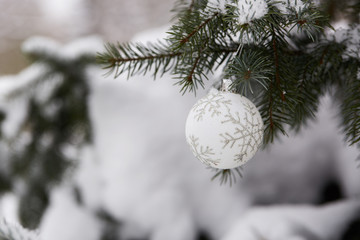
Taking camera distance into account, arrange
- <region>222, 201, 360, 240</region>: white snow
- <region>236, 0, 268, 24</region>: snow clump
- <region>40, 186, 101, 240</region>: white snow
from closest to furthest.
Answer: <region>236, 0, 268, 24</region>: snow clump → <region>222, 201, 360, 240</region>: white snow → <region>40, 186, 101, 240</region>: white snow

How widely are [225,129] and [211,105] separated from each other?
0.10 ft

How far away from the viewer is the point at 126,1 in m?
2.34

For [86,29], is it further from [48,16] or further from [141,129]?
[141,129]

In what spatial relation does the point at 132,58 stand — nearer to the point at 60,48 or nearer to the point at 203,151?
the point at 203,151

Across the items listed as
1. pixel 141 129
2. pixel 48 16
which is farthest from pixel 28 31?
pixel 141 129

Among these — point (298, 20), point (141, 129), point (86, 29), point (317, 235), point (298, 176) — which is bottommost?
point (317, 235)

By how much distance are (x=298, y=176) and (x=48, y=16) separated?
7.27 ft

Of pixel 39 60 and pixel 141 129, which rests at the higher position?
pixel 39 60

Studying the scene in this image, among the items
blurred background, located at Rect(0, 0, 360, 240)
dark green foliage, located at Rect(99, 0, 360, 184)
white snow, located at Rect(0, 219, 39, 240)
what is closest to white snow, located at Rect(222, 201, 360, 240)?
blurred background, located at Rect(0, 0, 360, 240)

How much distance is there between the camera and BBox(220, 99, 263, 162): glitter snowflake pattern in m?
0.32

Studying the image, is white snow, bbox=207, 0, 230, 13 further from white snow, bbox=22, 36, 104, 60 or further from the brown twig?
white snow, bbox=22, 36, 104, 60

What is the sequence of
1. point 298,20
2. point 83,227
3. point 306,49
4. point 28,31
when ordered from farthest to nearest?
point 28,31 < point 83,227 < point 306,49 < point 298,20

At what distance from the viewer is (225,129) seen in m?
0.32

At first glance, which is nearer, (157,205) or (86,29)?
(157,205)
